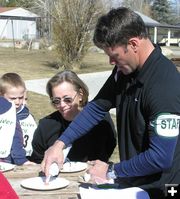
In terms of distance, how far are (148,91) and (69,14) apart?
1704 centimetres

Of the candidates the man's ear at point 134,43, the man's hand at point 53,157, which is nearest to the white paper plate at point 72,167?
the man's hand at point 53,157

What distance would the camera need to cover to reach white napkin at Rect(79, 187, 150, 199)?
238 centimetres

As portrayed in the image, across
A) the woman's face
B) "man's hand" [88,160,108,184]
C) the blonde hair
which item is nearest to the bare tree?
the blonde hair

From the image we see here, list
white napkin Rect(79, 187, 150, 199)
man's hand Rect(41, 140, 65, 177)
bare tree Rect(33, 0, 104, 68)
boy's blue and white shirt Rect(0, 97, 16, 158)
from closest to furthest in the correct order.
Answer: white napkin Rect(79, 187, 150, 199) → man's hand Rect(41, 140, 65, 177) → boy's blue and white shirt Rect(0, 97, 16, 158) → bare tree Rect(33, 0, 104, 68)

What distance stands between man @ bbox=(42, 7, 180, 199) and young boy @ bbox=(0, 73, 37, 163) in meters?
1.33

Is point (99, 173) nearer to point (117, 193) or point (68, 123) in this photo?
point (117, 193)

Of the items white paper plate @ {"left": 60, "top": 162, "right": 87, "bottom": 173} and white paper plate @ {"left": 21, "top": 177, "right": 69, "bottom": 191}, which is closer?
white paper plate @ {"left": 21, "top": 177, "right": 69, "bottom": 191}

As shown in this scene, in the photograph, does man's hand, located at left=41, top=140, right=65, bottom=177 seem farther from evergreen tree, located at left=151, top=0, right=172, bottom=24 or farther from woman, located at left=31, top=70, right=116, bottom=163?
evergreen tree, located at left=151, top=0, right=172, bottom=24

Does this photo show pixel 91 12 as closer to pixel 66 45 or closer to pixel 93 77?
pixel 66 45

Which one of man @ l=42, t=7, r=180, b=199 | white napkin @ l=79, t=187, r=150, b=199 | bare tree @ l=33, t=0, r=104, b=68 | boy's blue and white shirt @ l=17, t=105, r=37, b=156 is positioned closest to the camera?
man @ l=42, t=7, r=180, b=199

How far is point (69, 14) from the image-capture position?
749 inches

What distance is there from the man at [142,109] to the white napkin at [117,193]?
2.6 inches

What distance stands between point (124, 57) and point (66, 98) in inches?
48.6

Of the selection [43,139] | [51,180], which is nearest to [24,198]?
[51,180]
